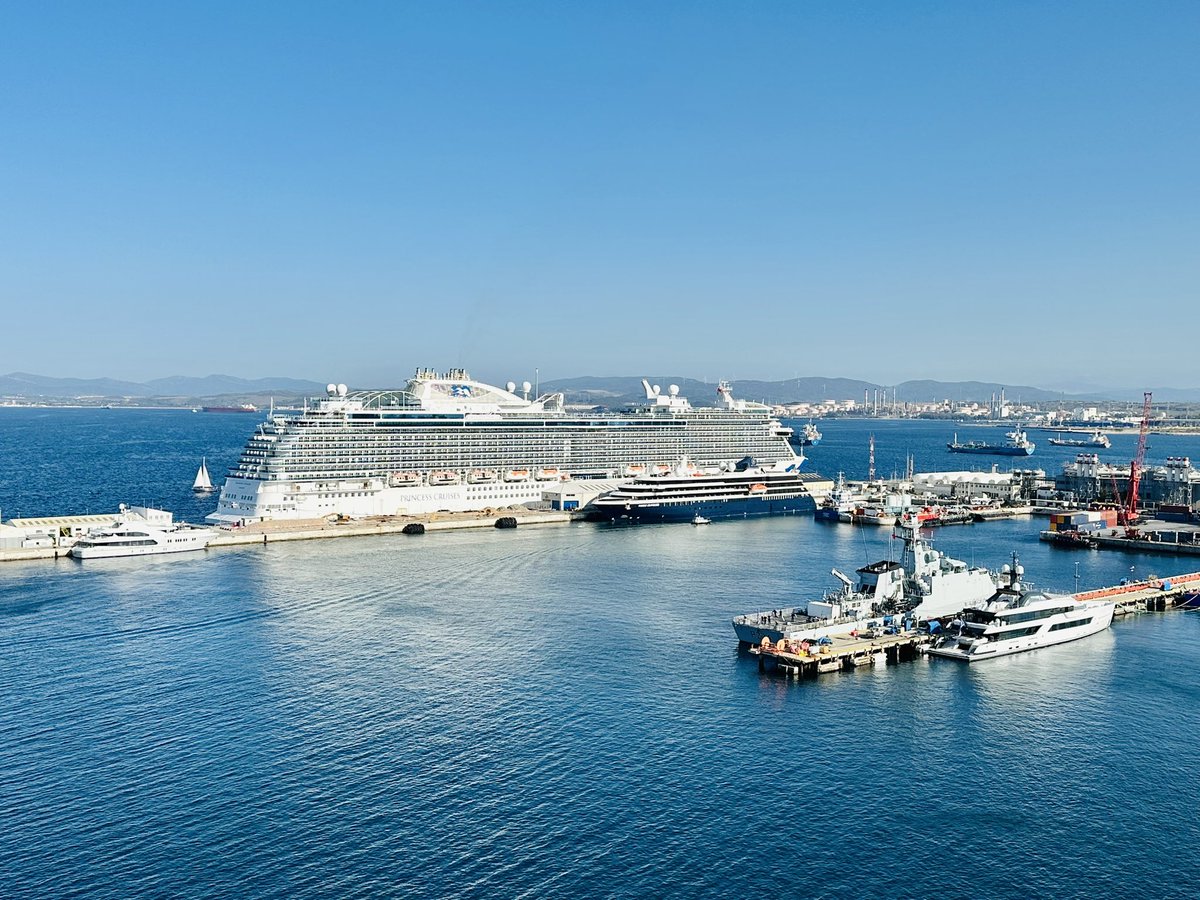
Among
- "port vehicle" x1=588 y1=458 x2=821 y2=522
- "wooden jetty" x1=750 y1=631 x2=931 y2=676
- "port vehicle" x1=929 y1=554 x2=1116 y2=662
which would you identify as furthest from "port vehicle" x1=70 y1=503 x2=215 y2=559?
"port vehicle" x1=929 y1=554 x2=1116 y2=662

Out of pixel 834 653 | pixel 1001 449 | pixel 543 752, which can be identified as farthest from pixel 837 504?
pixel 1001 449

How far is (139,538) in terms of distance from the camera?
155 ft

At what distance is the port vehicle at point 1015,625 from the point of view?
3278cm

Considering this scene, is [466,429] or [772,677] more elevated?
[466,429]

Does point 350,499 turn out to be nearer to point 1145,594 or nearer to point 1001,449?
point 1145,594

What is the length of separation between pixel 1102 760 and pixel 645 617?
1643 centimetres

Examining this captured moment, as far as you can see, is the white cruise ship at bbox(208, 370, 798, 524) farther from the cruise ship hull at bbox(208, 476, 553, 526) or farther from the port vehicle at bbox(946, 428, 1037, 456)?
the port vehicle at bbox(946, 428, 1037, 456)

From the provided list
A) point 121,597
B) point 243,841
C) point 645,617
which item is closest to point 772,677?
point 645,617

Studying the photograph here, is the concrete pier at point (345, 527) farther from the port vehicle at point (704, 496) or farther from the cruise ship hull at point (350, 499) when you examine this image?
the port vehicle at point (704, 496)

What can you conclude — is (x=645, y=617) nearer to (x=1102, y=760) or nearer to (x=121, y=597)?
(x=1102, y=760)

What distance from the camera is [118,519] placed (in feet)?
166

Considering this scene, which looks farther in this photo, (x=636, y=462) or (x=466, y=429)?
(x=636, y=462)

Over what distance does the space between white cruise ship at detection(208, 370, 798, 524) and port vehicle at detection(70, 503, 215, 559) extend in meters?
5.37

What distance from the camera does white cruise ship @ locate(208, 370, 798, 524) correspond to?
59719mm
